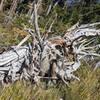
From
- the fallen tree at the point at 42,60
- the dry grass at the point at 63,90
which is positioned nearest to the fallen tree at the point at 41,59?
the fallen tree at the point at 42,60

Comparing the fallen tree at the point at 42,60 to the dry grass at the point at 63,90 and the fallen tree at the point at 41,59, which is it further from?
the dry grass at the point at 63,90

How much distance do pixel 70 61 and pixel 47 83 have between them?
504mm

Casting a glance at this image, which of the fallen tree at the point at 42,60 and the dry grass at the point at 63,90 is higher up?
the fallen tree at the point at 42,60

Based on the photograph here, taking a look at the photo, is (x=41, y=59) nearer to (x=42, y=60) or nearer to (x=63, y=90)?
(x=42, y=60)

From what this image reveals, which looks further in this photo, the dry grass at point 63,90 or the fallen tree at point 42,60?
the fallen tree at point 42,60

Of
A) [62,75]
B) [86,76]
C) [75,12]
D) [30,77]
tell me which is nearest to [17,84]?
[30,77]

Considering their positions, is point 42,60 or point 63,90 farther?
→ point 42,60

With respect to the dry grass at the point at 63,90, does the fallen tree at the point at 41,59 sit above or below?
above

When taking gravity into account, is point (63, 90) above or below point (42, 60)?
below

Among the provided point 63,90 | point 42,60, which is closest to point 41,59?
point 42,60

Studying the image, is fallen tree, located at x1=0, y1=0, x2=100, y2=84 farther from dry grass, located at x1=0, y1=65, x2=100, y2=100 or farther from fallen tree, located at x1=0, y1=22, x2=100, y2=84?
dry grass, located at x1=0, y1=65, x2=100, y2=100

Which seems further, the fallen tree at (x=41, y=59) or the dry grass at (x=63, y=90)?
the fallen tree at (x=41, y=59)

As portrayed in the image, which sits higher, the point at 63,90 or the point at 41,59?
the point at 41,59

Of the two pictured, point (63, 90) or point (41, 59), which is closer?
point (63, 90)
